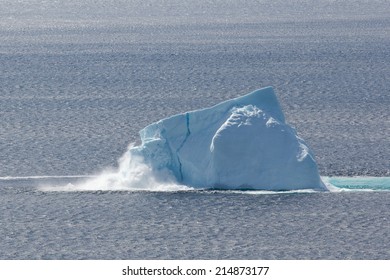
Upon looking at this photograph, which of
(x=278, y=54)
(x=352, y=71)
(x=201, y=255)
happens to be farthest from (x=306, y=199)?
(x=278, y=54)

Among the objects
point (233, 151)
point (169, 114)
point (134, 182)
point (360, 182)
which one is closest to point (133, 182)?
point (134, 182)

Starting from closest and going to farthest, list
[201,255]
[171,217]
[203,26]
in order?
[201,255]
[171,217]
[203,26]

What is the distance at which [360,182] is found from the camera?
770cm

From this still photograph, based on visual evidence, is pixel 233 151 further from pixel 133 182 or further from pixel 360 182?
pixel 360 182

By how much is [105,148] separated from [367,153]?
2126 mm

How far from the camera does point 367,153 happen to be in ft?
28.4

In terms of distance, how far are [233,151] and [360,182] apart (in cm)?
96

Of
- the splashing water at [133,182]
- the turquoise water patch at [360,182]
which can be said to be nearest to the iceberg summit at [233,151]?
the splashing water at [133,182]

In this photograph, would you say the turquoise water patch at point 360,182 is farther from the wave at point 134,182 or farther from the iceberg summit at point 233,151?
the iceberg summit at point 233,151

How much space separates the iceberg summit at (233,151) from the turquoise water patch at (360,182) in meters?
0.25

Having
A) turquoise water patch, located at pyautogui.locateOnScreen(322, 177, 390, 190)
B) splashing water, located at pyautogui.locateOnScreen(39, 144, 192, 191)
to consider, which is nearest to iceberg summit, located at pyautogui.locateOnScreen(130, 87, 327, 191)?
splashing water, located at pyautogui.locateOnScreen(39, 144, 192, 191)

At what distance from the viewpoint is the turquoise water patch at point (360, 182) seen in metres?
7.55

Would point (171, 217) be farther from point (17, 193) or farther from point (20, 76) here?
point (20, 76)

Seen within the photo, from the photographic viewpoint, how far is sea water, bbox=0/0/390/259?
20.7 feet
